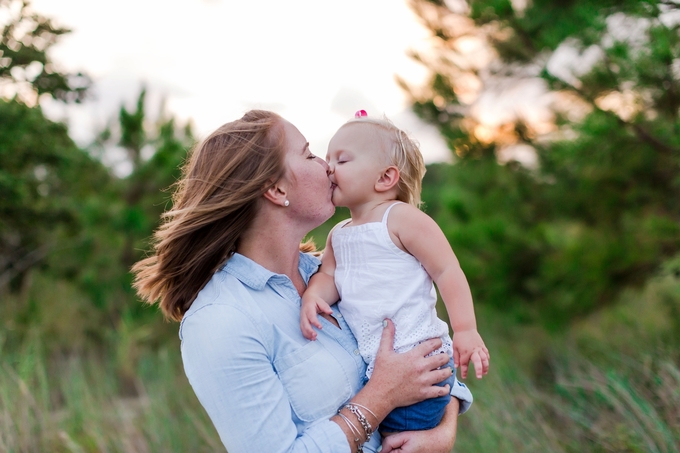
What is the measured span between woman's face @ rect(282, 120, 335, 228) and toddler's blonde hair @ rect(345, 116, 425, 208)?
0.22 meters

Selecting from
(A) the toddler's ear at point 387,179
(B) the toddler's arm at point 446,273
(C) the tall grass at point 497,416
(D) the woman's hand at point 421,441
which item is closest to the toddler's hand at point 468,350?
(B) the toddler's arm at point 446,273

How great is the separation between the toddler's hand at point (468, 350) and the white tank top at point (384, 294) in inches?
3.0

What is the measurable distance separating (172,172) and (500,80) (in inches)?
161

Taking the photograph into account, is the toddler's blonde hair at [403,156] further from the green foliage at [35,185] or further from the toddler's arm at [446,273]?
the green foliage at [35,185]

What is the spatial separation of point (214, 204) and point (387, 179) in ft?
1.81

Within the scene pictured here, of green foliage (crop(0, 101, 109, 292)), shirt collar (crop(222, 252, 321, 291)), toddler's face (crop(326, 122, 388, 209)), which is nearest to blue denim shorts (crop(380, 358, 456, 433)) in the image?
shirt collar (crop(222, 252, 321, 291))

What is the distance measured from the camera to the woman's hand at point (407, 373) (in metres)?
1.64

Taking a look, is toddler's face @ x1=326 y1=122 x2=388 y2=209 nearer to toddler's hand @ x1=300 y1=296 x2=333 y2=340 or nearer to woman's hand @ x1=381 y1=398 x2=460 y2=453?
toddler's hand @ x1=300 y1=296 x2=333 y2=340

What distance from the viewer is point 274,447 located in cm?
146

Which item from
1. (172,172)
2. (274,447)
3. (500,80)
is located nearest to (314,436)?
(274,447)

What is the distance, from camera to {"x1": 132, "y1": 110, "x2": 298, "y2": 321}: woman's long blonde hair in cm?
177

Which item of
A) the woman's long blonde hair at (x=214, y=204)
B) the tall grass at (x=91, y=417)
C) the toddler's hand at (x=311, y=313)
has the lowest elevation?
the tall grass at (x=91, y=417)

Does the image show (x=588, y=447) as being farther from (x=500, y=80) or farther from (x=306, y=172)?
(x=500, y=80)

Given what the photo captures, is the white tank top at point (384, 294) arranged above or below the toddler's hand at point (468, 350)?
above
